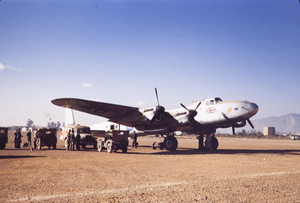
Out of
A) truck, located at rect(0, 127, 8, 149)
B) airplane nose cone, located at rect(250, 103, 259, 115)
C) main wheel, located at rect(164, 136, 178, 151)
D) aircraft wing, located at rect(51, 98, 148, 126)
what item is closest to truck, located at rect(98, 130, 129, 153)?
aircraft wing, located at rect(51, 98, 148, 126)

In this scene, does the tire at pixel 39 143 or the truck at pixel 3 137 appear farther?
the tire at pixel 39 143

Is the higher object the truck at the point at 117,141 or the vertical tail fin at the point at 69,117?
the vertical tail fin at the point at 69,117

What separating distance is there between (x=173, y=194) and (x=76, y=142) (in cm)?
1819

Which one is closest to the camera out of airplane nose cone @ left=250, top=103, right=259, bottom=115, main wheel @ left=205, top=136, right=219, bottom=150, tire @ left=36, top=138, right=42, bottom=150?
airplane nose cone @ left=250, top=103, right=259, bottom=115

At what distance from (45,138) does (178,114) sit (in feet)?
43.7

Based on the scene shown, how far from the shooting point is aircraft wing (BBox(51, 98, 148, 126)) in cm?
1947

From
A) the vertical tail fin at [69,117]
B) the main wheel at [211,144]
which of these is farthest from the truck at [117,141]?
the vertical tail fin at [69,117]

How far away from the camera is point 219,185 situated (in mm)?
7090

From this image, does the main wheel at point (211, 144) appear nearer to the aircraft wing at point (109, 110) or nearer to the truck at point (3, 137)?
the aircraft wing at point (109, 110)

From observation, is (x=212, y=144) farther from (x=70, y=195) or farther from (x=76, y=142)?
(x=70, y=195)

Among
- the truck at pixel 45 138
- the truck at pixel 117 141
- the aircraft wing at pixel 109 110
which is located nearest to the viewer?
the truck at pixel 117 141

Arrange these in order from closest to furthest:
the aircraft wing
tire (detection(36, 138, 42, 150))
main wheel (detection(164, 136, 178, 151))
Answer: the aircraft wing → main wheel (detection(164, 136, 178, 151)) → tire (detection(36, 138, 42, 150))

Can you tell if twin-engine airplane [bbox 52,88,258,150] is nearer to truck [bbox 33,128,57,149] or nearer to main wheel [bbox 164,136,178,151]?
main wheel [bbox 164,136,178,151]

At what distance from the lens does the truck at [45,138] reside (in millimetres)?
22797
